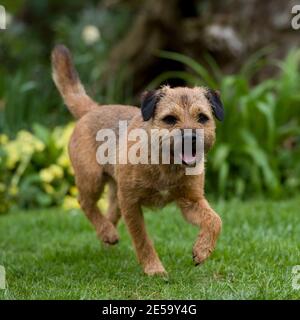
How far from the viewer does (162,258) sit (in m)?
6.12

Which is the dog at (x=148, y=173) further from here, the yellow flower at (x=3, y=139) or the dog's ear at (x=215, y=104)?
the yellow flower at (x=3, y=139)

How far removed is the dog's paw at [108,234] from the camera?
612 centimetres

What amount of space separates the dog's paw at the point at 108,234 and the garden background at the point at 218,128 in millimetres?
164

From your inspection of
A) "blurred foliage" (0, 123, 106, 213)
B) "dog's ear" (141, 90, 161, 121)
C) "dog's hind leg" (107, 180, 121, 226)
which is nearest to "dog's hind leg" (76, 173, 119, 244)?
"dog's hind leg" (107, 180, 121, 226)

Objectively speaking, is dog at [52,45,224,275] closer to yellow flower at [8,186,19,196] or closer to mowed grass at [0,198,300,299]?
mowed grass at [0,198,300,299]

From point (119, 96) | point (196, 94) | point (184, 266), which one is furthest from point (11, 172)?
point (196, 94)

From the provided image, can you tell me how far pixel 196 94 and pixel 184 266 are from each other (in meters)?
1.44

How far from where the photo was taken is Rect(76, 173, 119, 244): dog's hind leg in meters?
6.15

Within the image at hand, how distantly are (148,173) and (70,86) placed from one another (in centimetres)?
180

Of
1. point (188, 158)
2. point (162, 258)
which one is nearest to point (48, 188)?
point (162, 258)

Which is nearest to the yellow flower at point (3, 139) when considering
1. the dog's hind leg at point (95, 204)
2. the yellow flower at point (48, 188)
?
the yellow flower at point (48, 188)

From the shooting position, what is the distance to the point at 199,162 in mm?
5102

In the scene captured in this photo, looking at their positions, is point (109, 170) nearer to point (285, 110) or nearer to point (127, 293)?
point (127, 293)

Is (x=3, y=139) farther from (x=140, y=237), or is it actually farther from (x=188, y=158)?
(x=188, y=158)
